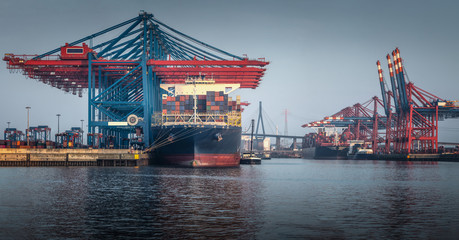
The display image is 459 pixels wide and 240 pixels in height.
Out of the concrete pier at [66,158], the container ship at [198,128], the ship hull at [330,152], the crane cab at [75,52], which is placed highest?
the crane cab at [75,52]

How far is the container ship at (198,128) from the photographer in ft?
210

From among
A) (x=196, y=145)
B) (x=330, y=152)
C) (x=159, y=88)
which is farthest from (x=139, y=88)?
(x=330, y=152)

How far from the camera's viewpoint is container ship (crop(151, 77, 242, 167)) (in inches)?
2518

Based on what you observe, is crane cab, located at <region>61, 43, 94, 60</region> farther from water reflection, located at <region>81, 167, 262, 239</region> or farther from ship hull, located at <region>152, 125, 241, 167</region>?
water reflection, located at <region>81, 167, 262, 239</region>

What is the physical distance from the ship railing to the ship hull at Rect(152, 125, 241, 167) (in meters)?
1.15

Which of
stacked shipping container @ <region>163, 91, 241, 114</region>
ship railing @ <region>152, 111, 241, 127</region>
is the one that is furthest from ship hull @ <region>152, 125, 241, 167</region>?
stacked shipping container @ <region>163, 91, 241, 114</region>

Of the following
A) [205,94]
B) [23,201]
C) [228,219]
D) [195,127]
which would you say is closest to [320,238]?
[228,219]

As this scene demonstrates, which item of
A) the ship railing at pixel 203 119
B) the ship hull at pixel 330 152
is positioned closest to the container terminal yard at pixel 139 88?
the ship railing at pixel 203 119

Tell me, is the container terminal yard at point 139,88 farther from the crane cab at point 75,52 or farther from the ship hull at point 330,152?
the ship hull at point 330,152

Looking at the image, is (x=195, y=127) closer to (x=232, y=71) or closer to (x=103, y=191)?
(x=232, y=71)

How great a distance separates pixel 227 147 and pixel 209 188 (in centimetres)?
3347

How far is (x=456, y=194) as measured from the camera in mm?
32906

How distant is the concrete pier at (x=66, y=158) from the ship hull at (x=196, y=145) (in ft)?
13.1

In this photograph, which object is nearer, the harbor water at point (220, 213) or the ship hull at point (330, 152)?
the harbor water at point (220, 213)
